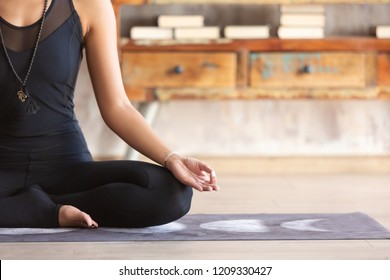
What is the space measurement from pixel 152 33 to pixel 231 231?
4.55 feet

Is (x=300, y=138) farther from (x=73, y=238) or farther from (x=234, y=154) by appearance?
(x=73, y=238)

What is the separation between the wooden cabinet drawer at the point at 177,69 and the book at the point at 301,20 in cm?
26

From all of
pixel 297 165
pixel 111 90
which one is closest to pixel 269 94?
pixel 297 165

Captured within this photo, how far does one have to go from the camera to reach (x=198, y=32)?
11.1 ft

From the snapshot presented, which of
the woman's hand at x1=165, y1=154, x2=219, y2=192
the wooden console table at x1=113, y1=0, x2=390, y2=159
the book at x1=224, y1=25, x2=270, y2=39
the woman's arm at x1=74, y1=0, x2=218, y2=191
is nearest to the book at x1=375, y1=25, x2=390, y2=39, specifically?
the wooden console table at x1=113, y1=0, x2=390, y2=159

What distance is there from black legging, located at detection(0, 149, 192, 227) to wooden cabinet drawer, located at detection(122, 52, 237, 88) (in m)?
1.14

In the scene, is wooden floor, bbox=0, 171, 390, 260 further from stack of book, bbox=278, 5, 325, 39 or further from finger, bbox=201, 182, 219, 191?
stack of book, bbox=278, 5, 325, 39

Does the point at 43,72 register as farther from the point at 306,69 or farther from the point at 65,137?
the point at 306,69

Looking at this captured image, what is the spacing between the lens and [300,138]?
12.5ft

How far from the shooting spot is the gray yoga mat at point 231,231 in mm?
2064

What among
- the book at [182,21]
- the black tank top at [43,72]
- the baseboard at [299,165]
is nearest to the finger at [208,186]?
the black tank top at [43,72]

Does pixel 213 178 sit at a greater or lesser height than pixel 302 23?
lesser

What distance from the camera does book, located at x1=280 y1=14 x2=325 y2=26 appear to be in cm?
340
